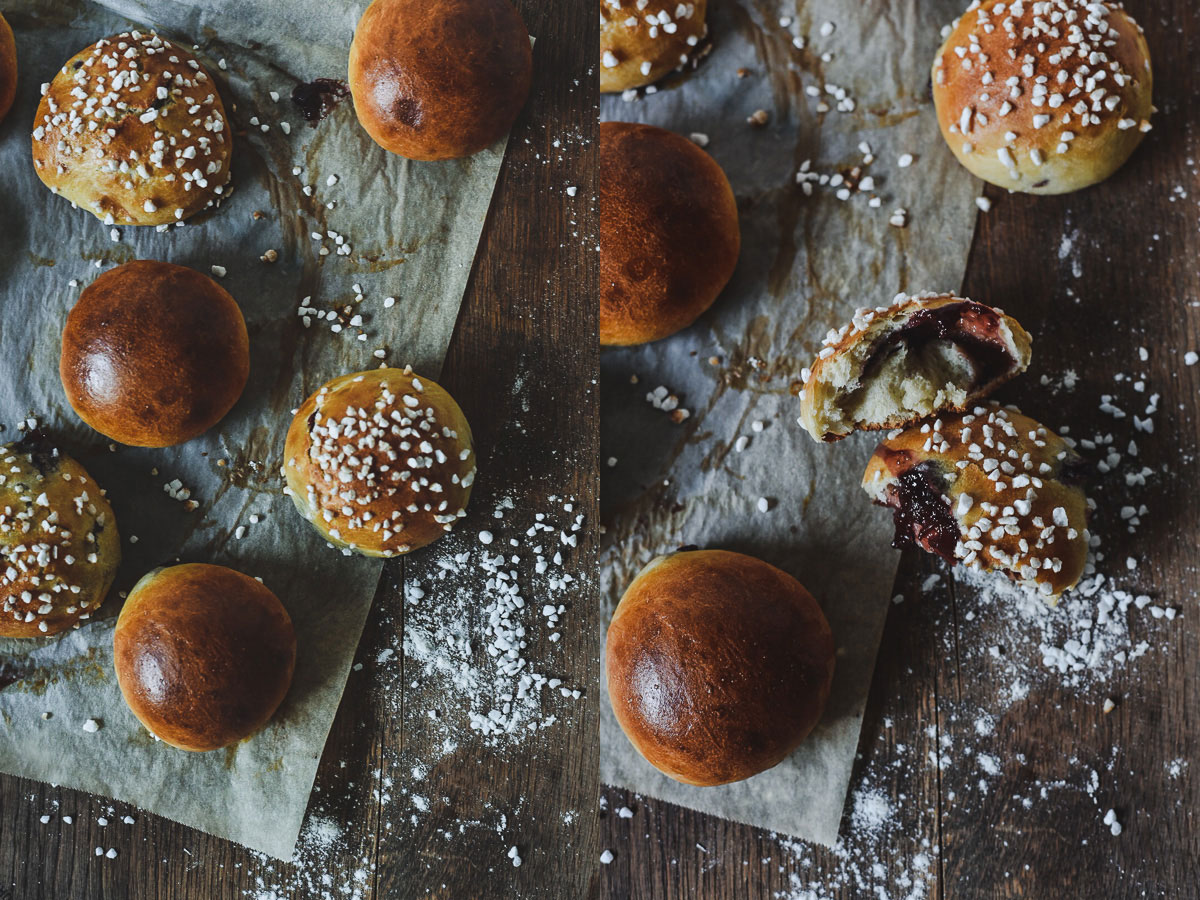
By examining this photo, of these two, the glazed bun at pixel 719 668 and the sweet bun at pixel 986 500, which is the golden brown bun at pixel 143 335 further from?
the sweet bun at pixel 986 500

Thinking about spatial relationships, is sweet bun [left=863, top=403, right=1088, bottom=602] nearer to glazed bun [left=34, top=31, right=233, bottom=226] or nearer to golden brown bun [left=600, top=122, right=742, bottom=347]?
golden brown bun [left=600, top=122, right=742, bottom=347]

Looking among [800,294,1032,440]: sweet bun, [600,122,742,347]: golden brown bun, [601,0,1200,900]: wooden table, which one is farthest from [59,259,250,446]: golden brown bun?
[601,0,1200,900]: wooden table

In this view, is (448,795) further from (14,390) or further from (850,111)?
(850,111)

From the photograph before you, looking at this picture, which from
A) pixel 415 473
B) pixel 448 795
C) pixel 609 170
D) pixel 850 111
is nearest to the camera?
pixel 448 795

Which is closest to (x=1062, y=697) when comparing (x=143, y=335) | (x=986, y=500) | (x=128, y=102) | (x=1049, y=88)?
(x=986, y=500)

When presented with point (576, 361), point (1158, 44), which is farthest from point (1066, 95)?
point (576, 361)

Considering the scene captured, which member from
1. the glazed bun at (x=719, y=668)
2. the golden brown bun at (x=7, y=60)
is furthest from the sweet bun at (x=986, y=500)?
the golden brown bun at (x=7, y=60)
